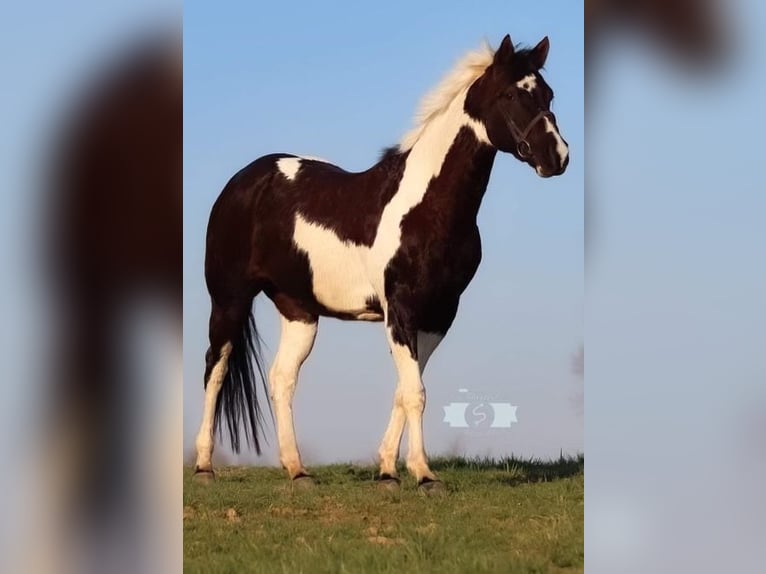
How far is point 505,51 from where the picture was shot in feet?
10.6

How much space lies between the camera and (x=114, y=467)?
10.3ft

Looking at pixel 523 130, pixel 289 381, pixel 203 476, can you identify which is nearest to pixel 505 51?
pixel 523 130

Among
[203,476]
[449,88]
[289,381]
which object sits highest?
[449,88]

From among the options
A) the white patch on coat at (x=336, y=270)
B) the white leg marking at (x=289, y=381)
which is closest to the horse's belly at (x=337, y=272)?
the white patch on coat at (x=336, y=270)

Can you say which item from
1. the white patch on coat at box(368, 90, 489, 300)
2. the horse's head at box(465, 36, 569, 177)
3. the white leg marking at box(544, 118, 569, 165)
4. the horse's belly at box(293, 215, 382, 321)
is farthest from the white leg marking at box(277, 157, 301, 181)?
the white leg marking at box(544, 118, 569, 165)

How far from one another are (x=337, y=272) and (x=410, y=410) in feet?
1.57

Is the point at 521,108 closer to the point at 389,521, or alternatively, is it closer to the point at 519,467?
the point at 519,467

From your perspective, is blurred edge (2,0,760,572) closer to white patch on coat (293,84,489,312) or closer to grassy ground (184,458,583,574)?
grassy ground (184,458,583,574)

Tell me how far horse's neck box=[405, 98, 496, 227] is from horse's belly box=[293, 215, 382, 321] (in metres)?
0.28

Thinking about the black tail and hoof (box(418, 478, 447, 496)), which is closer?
hoof (box(418, 478, 447, 496))

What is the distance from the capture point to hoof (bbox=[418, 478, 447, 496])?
3.27m

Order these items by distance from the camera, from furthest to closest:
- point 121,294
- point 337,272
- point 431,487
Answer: point 337,272, point 431,487, point 121,294

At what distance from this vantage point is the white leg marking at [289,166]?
3.44 m

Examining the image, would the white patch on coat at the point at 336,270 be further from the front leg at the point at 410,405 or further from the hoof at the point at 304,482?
the hoof at the point at 304,482
